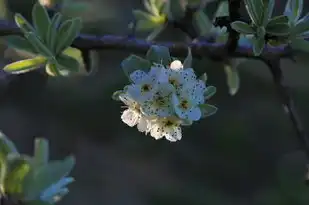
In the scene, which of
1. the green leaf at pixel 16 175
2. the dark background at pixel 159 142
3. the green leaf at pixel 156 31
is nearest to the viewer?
the green leaf at pixel 16 175

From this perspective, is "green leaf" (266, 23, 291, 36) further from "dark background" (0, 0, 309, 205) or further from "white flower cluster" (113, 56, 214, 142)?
"dark background" (0, 0, 309, 205)

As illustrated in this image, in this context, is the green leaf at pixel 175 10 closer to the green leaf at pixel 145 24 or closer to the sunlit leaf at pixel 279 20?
the green leaf at pixel 145 24

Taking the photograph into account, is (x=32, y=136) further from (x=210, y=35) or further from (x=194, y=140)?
(x=210, y=35)

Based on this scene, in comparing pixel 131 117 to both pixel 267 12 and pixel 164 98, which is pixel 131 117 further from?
pixel 267 12

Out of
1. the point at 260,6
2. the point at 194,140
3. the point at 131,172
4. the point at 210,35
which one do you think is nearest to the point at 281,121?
the point at 194,140

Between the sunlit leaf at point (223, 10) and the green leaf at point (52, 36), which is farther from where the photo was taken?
the sunlit leaf at point (223, 10)

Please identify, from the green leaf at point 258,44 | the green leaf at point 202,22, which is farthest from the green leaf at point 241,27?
the green leaf at point 202,22
